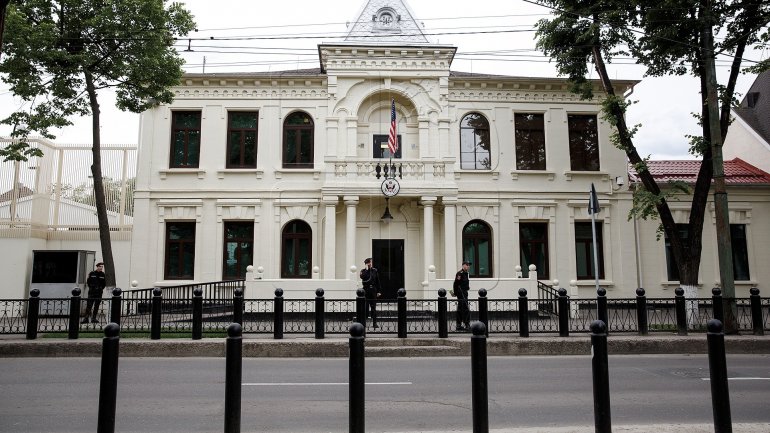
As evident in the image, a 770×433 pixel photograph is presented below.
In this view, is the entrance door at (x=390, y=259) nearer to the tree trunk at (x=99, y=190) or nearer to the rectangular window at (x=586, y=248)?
the rectangular window at (x=586, y=248)

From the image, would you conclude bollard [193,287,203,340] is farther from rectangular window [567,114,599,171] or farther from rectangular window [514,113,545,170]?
rectangular window [567,114,599,171]

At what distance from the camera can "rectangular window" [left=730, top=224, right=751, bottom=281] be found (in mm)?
23172

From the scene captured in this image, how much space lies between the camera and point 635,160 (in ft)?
55.8

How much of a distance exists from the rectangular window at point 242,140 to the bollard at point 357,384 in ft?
62.2

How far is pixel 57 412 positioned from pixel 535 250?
19002 mm

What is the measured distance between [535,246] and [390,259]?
604 cm

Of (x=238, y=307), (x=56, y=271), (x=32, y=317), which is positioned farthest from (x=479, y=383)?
(x=56, y=271)

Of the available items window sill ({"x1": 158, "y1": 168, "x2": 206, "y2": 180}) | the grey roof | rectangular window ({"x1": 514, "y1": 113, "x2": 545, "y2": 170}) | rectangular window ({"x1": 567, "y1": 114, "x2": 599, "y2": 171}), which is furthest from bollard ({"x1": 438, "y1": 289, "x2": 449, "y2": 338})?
the grey roof

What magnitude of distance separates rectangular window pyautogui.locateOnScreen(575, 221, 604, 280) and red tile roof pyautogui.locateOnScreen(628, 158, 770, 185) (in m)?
2.90

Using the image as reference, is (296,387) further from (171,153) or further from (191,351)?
(171,153)

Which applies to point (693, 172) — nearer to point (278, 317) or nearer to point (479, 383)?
point (278, 317)

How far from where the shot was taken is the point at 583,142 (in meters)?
23.5

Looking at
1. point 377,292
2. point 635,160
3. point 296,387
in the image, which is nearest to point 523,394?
point 296,387

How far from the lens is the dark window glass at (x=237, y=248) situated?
21953 mm
